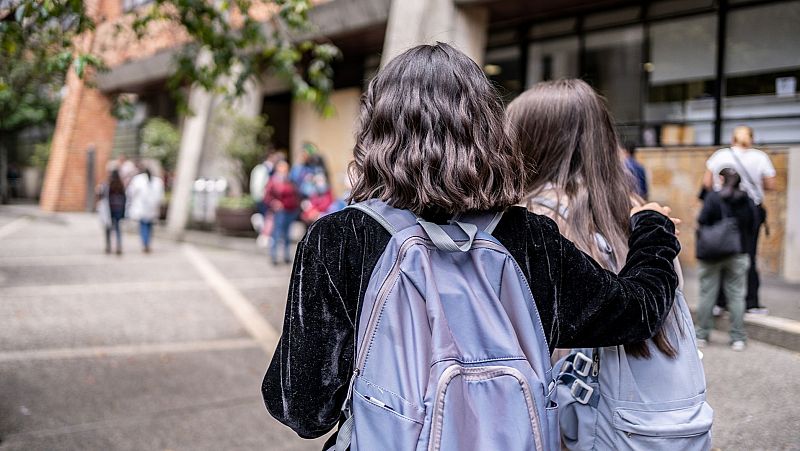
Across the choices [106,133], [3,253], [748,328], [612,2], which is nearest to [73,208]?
[106,133]

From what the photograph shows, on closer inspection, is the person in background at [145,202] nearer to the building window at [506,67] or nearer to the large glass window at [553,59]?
the building window at [506,67]

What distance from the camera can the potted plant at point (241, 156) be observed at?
1566 centimetres

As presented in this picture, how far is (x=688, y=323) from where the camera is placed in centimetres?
196

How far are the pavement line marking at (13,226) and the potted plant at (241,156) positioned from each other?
18.1 feet

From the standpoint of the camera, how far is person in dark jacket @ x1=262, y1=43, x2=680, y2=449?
1573mm

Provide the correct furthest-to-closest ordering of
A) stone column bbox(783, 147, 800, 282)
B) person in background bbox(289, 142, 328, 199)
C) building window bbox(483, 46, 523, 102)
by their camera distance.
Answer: building window bbox(483, 46, 523, 102) → person in background bbox(289, 142, 328, 199) → stone column bbox(783, 147, 800, 282)

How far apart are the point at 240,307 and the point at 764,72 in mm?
7324

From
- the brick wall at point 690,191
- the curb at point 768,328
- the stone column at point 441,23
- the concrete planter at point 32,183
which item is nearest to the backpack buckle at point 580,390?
the curb at point 768,328

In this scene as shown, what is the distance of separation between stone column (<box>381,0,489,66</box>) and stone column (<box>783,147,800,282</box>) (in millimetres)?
4496

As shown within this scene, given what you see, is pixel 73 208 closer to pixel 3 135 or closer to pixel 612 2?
pixel 3 135

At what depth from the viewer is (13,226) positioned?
20172 millimetres

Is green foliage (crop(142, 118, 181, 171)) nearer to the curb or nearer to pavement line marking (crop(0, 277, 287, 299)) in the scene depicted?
pavement line marking (crop(0, 277, 287, 299))

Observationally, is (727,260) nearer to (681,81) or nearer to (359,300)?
(681,81)

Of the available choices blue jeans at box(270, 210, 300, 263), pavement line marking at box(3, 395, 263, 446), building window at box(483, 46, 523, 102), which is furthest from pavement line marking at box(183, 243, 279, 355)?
building window at box(483, 46, 523, 102)
